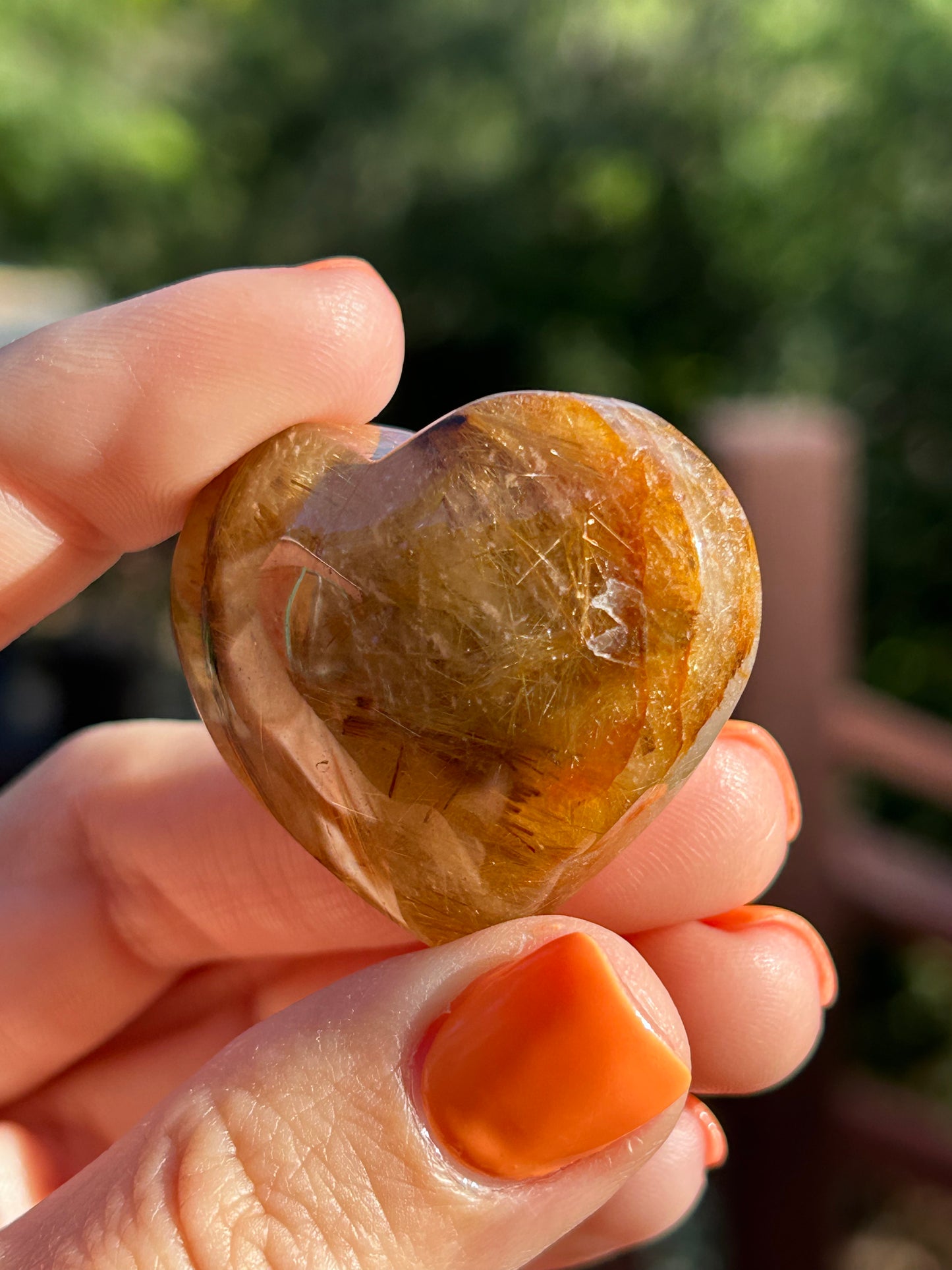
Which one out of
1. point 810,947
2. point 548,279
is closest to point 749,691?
point 810,947

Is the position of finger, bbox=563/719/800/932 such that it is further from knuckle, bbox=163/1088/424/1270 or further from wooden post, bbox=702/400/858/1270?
wooden post, bbox=702/400/858/1270

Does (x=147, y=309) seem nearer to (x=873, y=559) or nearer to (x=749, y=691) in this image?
(x=749, y=691)

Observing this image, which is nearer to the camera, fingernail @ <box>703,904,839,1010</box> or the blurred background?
fingernail @ <box>703,904,839,1010</box>

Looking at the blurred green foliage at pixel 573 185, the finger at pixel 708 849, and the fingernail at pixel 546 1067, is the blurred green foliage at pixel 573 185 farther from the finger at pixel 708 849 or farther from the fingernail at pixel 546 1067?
the fingernail at pixel 546 1067

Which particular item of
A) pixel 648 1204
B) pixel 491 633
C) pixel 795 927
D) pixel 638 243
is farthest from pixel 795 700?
pixel 638 243

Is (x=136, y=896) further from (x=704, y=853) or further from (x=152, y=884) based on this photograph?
(x=704, y=853)

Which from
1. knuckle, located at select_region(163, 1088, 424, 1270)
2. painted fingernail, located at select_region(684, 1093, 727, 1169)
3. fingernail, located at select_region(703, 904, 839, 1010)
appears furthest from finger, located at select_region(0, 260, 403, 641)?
painted fingernail, located at select_region(684, 1093, 727, 1169)

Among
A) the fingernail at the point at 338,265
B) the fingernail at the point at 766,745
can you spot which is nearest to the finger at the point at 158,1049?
the fingernail at the point at 766,745
